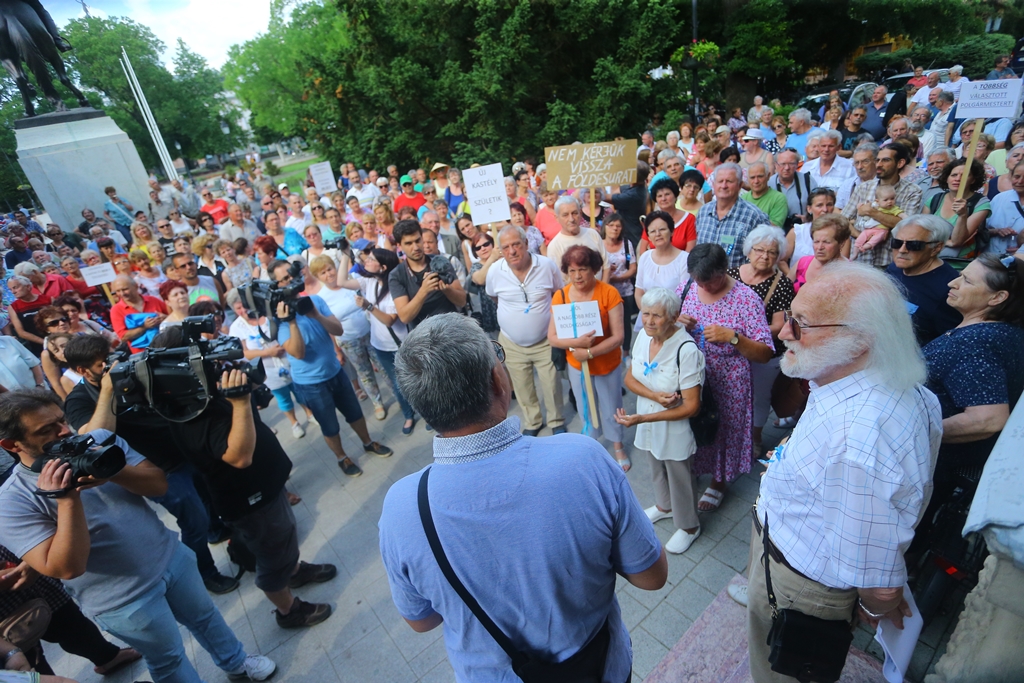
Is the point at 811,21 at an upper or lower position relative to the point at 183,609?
upper

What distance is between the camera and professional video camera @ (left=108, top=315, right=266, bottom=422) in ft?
8.19

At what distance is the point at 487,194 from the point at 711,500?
351cm

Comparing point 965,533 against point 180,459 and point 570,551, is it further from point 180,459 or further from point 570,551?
point 180,459

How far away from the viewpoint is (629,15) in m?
14.2

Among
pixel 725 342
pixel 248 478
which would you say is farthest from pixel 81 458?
pixel 725 342

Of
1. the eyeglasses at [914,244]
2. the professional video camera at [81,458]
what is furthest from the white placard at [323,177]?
the eyeglasses at [914,244]

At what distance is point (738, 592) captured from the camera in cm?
278

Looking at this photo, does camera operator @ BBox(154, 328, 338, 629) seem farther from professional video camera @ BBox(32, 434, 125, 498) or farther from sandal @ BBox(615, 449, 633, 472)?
sandal @ BBox(615, 449, 633, 472)

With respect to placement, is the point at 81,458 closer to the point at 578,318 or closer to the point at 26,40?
the point at 578,318

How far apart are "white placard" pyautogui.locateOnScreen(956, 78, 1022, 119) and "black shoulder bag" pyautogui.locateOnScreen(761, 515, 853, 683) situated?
475 cm

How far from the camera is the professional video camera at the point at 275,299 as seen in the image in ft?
12.1

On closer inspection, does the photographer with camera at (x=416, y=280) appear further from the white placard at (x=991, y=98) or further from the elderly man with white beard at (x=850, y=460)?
the white placard at (x=991, y=98)

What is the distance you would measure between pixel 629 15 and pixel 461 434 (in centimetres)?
1644

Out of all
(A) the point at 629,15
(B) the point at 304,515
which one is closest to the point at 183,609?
(B) the point at 304,515
